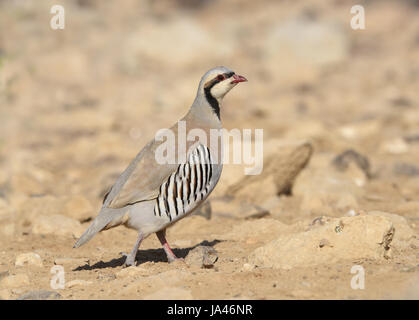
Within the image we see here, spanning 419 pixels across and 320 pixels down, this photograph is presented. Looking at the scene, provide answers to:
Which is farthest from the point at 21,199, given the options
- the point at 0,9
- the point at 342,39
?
the point at 342,39

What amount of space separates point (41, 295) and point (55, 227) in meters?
2.70

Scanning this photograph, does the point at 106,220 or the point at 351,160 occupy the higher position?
the point at 351,160

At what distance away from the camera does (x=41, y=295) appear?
16.0 ft

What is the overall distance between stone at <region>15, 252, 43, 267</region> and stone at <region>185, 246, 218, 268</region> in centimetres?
129

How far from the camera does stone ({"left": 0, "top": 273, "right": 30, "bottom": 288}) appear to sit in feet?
17.5

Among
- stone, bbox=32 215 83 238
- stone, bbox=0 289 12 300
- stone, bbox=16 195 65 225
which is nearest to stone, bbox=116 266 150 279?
stone, bbox=0 289 12 300

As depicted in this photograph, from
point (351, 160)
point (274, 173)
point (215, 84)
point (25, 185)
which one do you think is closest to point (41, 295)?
point (215, 84)

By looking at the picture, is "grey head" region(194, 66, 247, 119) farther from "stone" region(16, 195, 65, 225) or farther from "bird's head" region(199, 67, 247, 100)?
"stone" region(16, 195, 65, 225)

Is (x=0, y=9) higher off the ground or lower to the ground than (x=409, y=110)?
higher

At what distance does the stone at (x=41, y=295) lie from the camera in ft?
15.9

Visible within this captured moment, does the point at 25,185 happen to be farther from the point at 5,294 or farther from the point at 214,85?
the point at 5,294

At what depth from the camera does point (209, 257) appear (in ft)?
19.4
